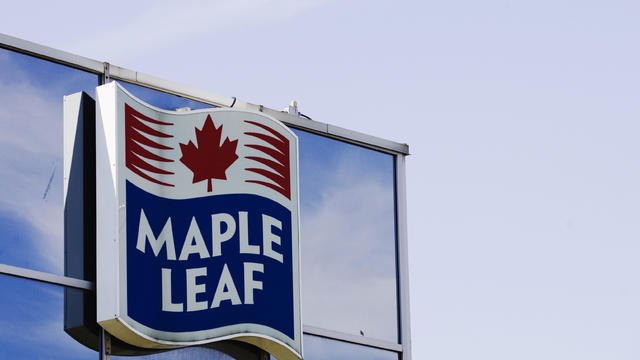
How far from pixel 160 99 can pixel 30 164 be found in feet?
5.50

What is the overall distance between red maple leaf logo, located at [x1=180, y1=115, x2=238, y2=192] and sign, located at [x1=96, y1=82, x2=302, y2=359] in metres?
0.01

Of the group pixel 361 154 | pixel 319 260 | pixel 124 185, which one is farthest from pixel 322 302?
pixel 124 185

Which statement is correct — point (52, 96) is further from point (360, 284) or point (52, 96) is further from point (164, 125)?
point (360, 284)

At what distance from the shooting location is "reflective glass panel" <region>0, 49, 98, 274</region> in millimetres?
11281

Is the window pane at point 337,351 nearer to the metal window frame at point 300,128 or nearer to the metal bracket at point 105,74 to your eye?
the metal window frame at point 300,128

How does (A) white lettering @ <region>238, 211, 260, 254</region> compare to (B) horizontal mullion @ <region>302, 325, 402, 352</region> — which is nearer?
(A) white lettering @ <region>238, 211, 260, 254</region>

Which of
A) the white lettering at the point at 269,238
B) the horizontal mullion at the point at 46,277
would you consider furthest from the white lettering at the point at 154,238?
the white lettering at the point at 269,238

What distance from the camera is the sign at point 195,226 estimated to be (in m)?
11.5

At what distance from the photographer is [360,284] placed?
14.3m

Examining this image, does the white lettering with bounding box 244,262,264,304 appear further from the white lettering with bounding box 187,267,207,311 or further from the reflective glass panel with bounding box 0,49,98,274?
the reflective glass panel with bounding box 0,49,98,274

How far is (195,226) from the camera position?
39.9 ft

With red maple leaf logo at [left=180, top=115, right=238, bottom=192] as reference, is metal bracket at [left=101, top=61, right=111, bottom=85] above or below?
above

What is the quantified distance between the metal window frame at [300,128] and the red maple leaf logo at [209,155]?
0.59 metres

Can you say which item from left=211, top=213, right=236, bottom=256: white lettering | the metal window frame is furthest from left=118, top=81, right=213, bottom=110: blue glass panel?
left=211, top=213, right=236, bottom=256: white lettering
